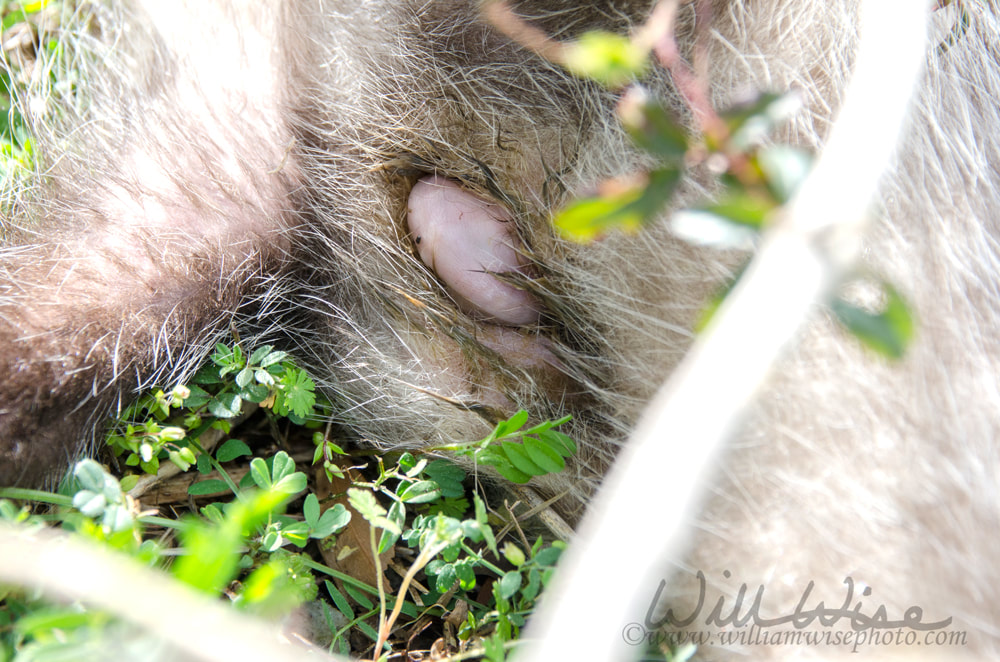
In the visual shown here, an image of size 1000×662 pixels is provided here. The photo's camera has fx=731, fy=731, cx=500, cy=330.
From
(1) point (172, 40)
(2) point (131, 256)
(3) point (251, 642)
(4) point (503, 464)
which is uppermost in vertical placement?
(1) point (172, 40)

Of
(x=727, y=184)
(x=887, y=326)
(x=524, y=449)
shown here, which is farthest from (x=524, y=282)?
(x=887, y=326)

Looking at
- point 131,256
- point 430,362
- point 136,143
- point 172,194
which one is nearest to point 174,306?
point 131,256

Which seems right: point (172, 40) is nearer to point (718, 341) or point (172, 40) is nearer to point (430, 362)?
point (430, 362)

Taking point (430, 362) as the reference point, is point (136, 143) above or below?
above
